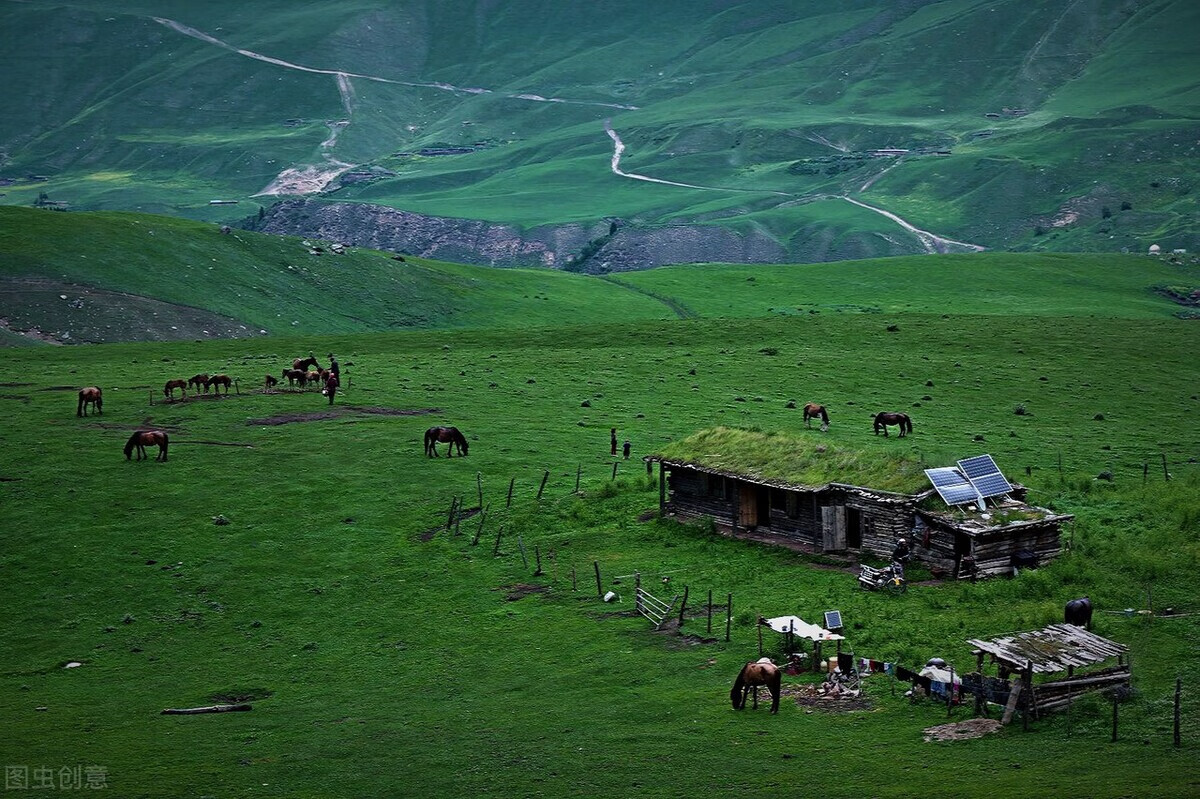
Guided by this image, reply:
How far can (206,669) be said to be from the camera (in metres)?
40.0

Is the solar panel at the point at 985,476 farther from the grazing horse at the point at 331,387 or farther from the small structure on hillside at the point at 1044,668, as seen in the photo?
the grazing horse at the point at 331,387

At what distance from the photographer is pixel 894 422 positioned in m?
67.5

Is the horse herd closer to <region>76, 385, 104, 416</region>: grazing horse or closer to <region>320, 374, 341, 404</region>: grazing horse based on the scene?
<region>320, 374, 341, 404</region>: grazing horse

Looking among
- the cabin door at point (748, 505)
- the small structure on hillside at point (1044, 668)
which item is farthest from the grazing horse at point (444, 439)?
the small structure on hillside at point (1044, 668)

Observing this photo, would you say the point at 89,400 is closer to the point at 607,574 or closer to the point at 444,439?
the point at 444,439

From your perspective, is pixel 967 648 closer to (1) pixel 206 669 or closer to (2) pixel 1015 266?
(1) pixel 206 669

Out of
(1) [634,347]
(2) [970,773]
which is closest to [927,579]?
(2) [970,773]

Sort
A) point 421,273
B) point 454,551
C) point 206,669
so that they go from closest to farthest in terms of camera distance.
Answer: point 206,669, point 454,551, point 421,273

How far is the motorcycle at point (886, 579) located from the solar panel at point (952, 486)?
302 cm

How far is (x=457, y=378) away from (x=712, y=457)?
39.0m

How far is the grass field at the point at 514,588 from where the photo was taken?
1211 inches

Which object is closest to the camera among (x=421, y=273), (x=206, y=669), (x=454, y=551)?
(x=206, y=669)

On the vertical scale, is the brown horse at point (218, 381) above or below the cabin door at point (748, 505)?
above

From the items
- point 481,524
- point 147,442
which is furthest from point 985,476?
point 147,442
